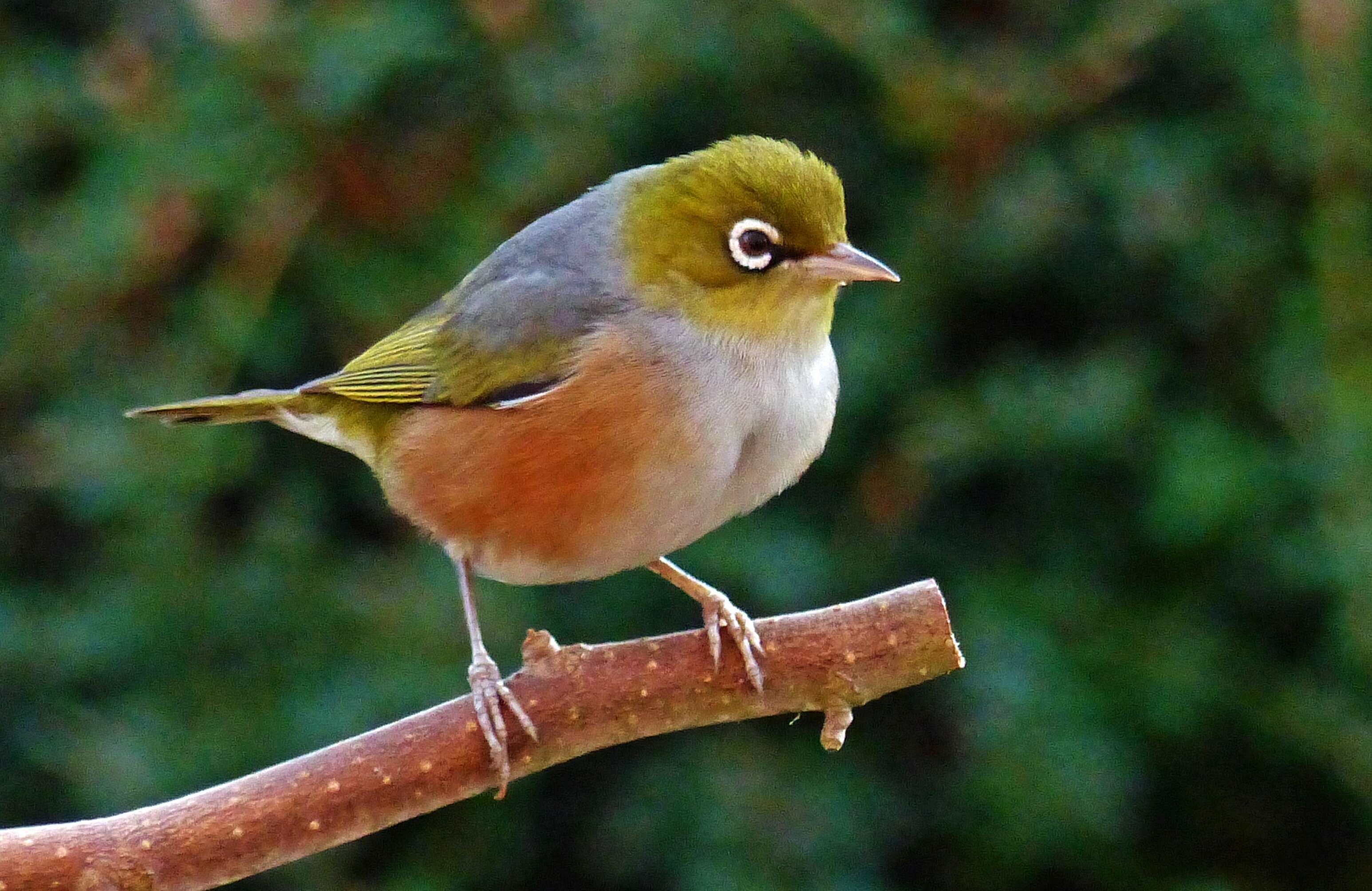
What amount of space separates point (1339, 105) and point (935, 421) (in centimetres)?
142

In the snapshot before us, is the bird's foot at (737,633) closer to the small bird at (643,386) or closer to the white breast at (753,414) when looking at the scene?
the small bird at (643,386)

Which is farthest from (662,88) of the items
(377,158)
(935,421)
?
(935,421)

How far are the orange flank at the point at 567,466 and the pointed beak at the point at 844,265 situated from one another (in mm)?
371

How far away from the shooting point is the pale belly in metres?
3.28

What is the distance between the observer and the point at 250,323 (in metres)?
4.96

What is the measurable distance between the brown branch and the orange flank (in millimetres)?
254

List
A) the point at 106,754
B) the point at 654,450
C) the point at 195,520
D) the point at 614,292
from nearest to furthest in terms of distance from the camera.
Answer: the point at 654,450 < the point at 614,292 < the point at 106,754 < the point at 195,520

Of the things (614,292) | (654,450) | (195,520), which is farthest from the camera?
(195,520)

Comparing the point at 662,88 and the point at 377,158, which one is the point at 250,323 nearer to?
the point at 377,158

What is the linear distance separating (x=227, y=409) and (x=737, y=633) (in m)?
1.54

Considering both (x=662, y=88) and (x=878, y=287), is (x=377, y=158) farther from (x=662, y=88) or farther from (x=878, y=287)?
(x=878, y=287)

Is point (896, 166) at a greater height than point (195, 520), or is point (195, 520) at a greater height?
point (896, 166)

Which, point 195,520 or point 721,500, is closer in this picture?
point 721,500

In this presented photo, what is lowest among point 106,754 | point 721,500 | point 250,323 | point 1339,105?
point 106,754
